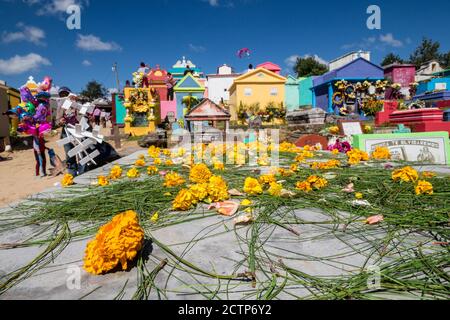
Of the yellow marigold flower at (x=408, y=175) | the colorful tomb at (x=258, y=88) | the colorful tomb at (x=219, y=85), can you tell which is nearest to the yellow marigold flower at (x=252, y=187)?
the yellow marigold flower at (x=408, y=175)

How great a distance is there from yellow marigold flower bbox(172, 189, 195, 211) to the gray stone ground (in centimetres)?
24

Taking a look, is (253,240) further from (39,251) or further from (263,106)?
(263,106)

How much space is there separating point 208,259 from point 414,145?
4.54 m

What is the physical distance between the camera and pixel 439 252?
4.53 feet

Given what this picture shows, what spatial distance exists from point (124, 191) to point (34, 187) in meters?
3.88

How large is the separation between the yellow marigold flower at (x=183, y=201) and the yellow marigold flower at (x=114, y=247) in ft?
2.55

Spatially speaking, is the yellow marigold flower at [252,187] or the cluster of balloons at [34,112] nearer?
the yellow marigold flower at [252,187]

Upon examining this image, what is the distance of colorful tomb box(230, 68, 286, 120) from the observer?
65.1ft

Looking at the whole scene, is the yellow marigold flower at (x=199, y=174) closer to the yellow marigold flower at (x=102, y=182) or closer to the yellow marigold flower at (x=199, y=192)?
the yellow marigold flower at (x=199, y=192)

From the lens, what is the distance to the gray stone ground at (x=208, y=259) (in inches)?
46.8

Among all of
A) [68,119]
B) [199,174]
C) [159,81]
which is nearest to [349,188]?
[199,174]

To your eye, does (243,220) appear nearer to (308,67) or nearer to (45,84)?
(45,84)

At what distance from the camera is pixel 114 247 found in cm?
128

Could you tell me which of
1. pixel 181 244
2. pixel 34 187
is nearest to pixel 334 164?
pixel 181 244
